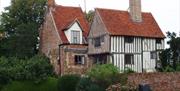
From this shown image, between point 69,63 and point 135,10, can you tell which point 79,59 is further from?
point 135,10

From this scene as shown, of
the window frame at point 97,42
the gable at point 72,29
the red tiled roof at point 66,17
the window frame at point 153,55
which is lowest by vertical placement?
the window frame at point 153,55

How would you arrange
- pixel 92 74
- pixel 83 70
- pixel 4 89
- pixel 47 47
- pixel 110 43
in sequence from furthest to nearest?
pixel 47 47, pixel 83 70, pixel 110 43, pixel 4 89, pixel 92 74

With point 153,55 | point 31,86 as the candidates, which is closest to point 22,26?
point 153,55

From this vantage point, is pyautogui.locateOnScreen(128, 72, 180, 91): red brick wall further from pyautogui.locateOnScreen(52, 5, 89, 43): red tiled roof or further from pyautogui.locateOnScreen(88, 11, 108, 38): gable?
pyautogui.locateOnScreen(52, 5, 89, 43): red tiled roof

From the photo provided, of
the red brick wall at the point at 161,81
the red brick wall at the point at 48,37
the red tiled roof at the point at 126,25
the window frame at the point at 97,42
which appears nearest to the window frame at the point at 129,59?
the red tiled roof at the point at 126,25

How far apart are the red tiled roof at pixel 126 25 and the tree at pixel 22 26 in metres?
9.69

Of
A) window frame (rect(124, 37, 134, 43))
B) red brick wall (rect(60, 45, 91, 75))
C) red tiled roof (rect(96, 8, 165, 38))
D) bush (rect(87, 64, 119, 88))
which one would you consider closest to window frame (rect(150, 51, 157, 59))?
red tiled roof (rect(96, 8, 165, 38))

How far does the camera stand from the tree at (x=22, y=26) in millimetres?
56969

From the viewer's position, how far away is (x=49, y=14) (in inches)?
2206

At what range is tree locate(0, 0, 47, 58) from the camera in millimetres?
56969

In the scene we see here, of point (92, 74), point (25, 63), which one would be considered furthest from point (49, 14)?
point (92, 74)

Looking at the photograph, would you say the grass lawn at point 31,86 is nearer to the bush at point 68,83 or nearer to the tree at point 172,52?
the bush at point 68,83

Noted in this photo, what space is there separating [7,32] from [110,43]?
54.0 feet

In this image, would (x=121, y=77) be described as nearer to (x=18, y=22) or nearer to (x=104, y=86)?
(x=104, y=86)
